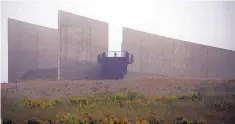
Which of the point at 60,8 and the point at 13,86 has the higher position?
the point at 60,8

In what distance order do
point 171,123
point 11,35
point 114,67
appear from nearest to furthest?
point 171,123
point 114,67
point 11,35

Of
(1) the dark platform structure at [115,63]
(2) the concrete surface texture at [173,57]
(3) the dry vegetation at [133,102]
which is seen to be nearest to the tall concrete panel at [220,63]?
(2) the concrete surface texture at [173,57]

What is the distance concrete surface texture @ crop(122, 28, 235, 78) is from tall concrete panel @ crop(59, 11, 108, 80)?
0.41 metres

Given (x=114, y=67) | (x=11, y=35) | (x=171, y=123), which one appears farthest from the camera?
(x=11, y=35)

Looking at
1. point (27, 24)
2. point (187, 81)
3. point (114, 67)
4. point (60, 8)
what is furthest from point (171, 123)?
point (27, 24)

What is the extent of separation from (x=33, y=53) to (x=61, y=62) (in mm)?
508

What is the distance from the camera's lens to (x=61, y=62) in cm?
382

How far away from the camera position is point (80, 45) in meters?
3.84

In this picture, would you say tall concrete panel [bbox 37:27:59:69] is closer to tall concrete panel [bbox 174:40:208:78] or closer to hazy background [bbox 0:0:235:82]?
hazy background [bbox 0:0:235:82]

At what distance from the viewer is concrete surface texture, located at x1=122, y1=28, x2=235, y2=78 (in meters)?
3.61

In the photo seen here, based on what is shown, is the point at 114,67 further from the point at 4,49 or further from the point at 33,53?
the point at 4,49

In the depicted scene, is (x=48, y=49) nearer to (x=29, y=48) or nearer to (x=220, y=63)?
(x=29, y=48)

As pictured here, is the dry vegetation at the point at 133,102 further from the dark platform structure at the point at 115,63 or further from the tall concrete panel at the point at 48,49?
the tall concrete panel at the point at 48,49

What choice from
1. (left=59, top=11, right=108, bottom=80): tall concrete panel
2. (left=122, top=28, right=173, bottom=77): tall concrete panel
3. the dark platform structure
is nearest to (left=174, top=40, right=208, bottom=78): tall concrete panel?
(left=122, top=28, right=173, bottom=77): tall concrete panel
